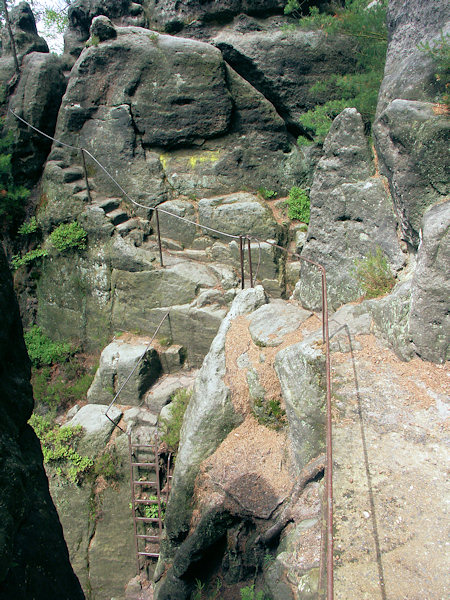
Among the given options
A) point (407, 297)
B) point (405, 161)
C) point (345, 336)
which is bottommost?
point (345, 336)

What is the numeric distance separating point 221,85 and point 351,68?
313cm

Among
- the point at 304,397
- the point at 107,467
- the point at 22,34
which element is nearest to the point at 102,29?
the point at 22,34

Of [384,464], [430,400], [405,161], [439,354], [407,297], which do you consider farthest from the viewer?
[405,161]

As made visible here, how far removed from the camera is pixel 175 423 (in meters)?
7.96

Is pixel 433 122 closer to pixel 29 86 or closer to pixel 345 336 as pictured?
pixel 345 336

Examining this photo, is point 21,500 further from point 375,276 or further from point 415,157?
point 415,157

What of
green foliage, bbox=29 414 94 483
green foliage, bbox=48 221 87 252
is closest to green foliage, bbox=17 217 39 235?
green foliage, bbox=48 221 87 252

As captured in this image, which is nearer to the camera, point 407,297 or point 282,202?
point 407,297

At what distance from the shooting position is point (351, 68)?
10750 mm

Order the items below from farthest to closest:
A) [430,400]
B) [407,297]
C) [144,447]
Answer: [144,447]
[407,297]
[430,400]

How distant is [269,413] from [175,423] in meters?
2.30

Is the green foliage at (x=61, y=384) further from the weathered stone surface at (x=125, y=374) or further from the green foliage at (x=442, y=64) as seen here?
the green foliage at (x=442, y=64)

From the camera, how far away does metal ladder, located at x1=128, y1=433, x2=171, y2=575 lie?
8.00 m

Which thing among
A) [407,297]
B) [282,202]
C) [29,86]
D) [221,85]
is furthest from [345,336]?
[29,86]
